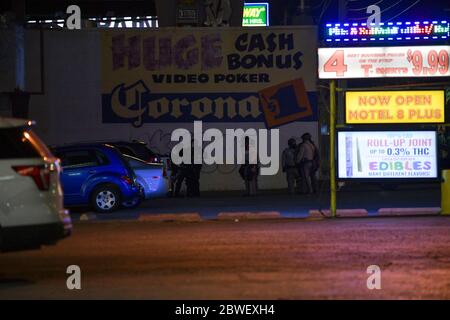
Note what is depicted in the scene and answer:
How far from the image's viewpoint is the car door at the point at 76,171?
18.4 metres

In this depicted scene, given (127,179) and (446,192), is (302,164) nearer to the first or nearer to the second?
(127,179)

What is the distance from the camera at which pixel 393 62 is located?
2020cm

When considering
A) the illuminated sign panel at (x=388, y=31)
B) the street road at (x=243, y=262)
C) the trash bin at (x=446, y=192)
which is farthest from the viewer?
the illuminated sign panel at (x=388, y=31)

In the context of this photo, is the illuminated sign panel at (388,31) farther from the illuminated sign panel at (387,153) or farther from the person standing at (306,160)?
the illuminated sign panel at (387,153)

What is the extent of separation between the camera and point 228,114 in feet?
84.2

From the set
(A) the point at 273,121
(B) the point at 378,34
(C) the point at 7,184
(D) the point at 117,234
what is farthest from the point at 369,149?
(C) the point at 7,184

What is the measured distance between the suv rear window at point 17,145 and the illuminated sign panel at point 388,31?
43.9 feet

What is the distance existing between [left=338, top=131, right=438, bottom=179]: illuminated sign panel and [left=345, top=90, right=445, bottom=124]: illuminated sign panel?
31cm

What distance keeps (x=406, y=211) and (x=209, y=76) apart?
1037cm

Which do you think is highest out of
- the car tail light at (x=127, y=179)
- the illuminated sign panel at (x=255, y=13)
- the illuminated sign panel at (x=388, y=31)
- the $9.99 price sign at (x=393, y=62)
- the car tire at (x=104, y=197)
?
the illuminated sign panel at (x=255, y=13)

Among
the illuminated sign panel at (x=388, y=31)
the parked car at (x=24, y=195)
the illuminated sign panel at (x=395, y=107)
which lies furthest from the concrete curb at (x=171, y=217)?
the parked car at (x=24, y=195)

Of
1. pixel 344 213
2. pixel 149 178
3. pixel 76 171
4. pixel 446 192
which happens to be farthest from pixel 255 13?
pixel 446 192

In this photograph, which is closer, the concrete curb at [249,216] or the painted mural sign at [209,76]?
the concrete curb at [249,216]

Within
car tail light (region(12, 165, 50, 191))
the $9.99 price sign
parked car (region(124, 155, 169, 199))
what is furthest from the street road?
the $9.99 price sign
